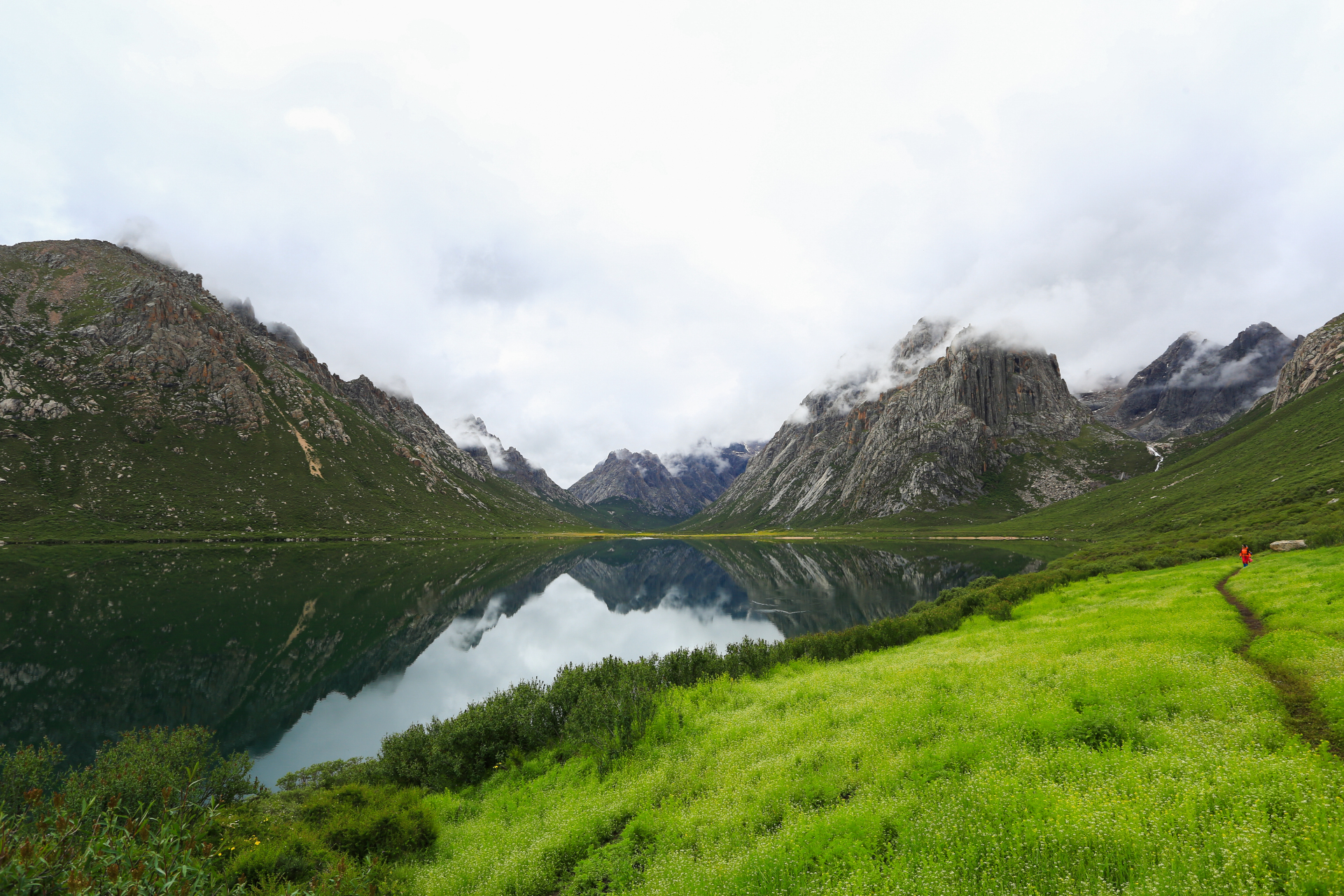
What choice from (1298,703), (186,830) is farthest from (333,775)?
(1298,703)

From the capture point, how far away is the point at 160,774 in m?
15.6

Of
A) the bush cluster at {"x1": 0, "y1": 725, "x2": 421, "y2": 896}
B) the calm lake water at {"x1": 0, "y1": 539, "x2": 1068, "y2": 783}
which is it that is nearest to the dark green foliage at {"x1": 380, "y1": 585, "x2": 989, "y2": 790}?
the bush cluster at {"x1": 0, "y1": 725, "x2": 421, "y2": 896}

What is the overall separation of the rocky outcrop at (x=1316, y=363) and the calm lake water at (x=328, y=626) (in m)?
171

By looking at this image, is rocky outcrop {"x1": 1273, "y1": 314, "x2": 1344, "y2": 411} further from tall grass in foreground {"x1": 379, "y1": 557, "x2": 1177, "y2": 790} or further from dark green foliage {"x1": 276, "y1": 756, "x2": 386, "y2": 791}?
dark green foliage {"x1": 276, "y1": 756, "x2": 386, "y2": 791}

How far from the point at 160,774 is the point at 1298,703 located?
106ft

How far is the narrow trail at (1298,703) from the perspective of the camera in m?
9.73

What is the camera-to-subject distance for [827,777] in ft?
40.7

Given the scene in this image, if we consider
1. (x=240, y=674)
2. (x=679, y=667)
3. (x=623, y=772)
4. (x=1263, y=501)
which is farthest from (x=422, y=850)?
(x=1263, y=501)

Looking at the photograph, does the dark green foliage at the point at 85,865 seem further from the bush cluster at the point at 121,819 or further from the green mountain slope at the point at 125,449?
the green mountain slope at the point at 125,449

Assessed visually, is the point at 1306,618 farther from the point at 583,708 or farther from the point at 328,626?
the point at 328,626

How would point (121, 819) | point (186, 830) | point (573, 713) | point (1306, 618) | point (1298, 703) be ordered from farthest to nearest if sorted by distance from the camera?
point (573, 713) < point (1306, 618) < point (121, 819) < point (1298, 703) < point (186, 830)

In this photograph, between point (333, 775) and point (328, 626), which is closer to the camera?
point (333, 775)

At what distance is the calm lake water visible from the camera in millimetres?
31109

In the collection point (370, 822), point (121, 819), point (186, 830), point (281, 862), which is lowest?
point (370, 822)
